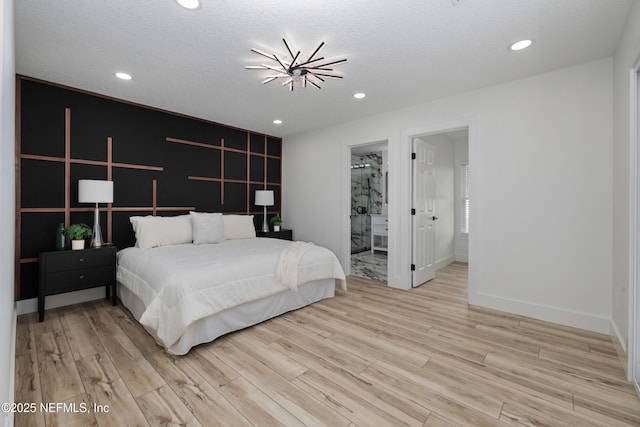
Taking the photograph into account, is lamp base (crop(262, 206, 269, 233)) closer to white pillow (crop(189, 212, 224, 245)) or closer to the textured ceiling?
white pillow (crop(189, 212, 224, 245))

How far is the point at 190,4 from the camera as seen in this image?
1.96m

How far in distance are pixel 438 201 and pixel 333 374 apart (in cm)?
397

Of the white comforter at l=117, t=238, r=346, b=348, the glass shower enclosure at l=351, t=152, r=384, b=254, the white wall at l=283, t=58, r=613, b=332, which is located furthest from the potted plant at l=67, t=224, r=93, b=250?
the glass shower enclosure at l=351, t=152, r=384, b=254

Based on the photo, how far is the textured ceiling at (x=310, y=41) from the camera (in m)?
2.02

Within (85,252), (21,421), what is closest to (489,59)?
(21,421)

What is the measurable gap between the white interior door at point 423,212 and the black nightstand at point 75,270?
3.86 metres

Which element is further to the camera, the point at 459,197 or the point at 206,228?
the point at 459,197

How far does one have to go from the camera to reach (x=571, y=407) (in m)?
1.74

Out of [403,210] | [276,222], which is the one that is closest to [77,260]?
[276,222]

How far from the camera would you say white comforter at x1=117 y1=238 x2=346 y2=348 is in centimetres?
229

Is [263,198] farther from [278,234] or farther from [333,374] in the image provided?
[333,374]

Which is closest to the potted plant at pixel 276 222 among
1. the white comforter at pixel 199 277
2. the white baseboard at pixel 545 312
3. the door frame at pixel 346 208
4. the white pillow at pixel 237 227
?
the white pillow at pixel 237 227

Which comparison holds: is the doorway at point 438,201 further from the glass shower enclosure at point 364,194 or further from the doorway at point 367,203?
the glass shower enclosure at point 364,194

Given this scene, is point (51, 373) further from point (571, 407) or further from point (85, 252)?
point (571, 407)
